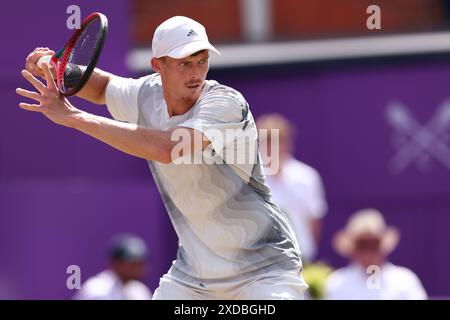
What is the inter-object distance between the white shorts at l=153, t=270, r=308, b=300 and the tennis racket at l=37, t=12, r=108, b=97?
104 centimetres

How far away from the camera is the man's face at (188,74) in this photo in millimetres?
5805

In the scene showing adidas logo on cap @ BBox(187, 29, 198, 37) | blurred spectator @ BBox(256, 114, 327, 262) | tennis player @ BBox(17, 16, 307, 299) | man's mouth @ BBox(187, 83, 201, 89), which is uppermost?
blurred spectator @ BBox(256, 114, 327, 262)

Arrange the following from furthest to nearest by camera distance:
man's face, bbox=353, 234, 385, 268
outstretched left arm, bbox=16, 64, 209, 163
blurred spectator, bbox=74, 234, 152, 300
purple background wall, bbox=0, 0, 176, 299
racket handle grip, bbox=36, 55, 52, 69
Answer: purple background wall, bbox=0, 0, 176, 299, blurred spectator, bbox=74, 234, 152, 300, man's face, bbox=353, 234, 385, 268, racket handle grip, bbox=36, 55, 52, 69, outstretched left arm, bbox=16, 64, 209, 163

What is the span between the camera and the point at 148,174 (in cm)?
1059

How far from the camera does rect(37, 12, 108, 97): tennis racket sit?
232 inches

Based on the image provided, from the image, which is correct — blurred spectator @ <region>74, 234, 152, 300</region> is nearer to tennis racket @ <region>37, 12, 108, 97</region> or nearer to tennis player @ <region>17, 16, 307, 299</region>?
tennis player @ <region>17, 16, 307, 299</region>

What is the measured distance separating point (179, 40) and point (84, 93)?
811 mm

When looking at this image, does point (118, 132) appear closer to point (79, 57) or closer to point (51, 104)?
point (51, 104)

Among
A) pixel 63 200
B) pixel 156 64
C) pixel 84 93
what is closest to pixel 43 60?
pixel 84 93

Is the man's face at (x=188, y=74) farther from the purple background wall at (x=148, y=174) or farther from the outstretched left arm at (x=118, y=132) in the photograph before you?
the purple background wall at (x=148, y=174)

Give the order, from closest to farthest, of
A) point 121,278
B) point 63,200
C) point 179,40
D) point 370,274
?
point 179,40, point 370,274, point 121,278, point 63,200

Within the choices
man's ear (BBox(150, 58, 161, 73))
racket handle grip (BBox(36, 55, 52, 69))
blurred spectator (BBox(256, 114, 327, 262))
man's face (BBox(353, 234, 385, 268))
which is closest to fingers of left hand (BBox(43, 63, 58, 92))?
racket handle grip (BBox(36, 55, 52, 69))

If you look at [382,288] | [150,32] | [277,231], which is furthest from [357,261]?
[150,32]

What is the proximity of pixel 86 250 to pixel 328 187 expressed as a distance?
213cm
